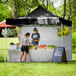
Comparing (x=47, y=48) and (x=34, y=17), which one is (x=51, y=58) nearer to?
(x=47, y=48)

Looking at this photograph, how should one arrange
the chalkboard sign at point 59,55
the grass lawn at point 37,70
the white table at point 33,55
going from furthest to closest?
the white table at point 33,55 → the chalkboard sign at point 59,55 → the grass lawn at point 37,70

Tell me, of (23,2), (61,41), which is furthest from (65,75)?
(23,2)

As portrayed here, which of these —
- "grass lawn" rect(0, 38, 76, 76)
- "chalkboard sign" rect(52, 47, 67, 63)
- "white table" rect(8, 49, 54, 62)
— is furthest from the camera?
"white table" rect(8, 49, 54, 62)

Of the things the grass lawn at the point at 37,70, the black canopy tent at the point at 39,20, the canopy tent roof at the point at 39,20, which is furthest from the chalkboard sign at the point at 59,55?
the grass lawn at the point at 37,70

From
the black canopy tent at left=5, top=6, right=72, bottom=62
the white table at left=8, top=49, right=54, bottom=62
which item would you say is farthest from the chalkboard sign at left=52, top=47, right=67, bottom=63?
the black canopy tent at left=5, top=6, right=72, bottom=62

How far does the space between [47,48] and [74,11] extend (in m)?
19.0

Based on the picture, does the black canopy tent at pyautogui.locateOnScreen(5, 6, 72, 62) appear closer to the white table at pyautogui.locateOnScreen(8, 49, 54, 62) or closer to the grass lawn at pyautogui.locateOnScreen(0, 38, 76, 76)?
the white table at pyautogui.locateOnScreen(8, 49, 54, 62)

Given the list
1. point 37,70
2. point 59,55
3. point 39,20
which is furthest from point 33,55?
A: point 37,70

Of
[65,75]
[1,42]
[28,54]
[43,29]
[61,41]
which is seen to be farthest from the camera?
[1,42]

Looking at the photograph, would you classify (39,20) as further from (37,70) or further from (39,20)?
(37,70)

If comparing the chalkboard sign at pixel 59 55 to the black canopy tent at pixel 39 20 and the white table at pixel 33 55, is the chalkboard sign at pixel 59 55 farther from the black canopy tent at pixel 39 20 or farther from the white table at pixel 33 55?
the black canopy tent at pixel 39 20

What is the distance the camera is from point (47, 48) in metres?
14.8

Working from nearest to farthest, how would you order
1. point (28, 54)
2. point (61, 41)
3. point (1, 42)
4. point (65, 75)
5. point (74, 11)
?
point (65, 75)
point (28, 54)
point (61, 41)
point (74, 11)
point (1, 42)

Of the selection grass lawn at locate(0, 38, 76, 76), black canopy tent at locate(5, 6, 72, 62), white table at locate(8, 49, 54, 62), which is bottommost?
grass lawn at locate(0, 38, 76, 76)
